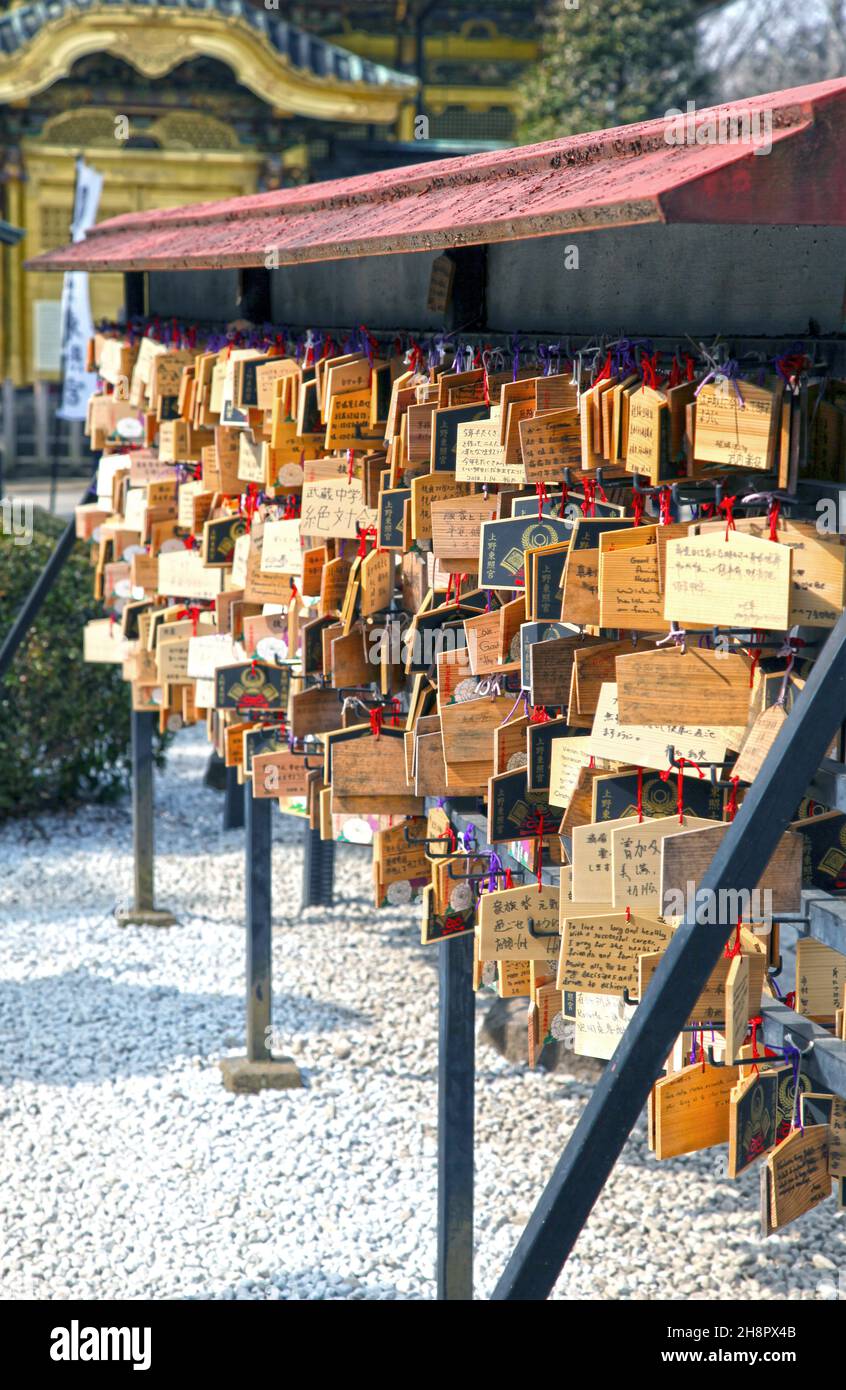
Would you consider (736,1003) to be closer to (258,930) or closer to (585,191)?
(585,191)

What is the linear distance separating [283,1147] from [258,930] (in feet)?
2.33

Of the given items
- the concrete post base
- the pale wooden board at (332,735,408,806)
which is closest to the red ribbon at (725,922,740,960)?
the pale wooden board at (332,735,408,806)

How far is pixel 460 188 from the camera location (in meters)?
3.12

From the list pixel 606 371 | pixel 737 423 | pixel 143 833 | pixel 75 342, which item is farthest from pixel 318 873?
pixel 75 342

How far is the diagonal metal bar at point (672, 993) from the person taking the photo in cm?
207

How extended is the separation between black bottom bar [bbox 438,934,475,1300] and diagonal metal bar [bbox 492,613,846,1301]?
46.5 inches

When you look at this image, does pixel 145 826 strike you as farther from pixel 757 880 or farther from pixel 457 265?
pixel 757 880

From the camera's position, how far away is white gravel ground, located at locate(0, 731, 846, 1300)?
4035 millimetres

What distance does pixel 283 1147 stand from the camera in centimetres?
470

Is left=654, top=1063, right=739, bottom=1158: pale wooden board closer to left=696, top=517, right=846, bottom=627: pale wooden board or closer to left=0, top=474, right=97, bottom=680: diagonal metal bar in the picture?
left=696, top=517, right=846, bottom=627: pale wooden board

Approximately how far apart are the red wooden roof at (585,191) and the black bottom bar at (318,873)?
3.06m

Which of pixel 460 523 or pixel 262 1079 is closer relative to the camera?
pixel 460 523

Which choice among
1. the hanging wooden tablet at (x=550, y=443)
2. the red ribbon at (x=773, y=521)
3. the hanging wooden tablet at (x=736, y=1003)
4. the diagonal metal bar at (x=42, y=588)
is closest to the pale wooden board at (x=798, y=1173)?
the hanging wooden tablet at (x=736, y=1003)

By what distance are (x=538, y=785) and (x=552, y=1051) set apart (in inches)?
100.0
